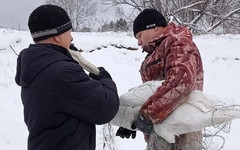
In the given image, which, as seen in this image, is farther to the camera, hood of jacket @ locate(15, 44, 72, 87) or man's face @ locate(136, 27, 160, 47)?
man's face @ locate(136, 27, 160, 47)

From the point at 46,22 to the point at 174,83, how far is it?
74 cm

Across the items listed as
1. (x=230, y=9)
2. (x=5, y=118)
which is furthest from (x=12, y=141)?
(x=230, y=9)

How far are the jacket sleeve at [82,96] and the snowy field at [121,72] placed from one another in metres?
3.40

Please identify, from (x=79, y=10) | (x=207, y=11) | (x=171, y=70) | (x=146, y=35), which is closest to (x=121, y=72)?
(x=146, y=35)

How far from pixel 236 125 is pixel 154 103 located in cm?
539

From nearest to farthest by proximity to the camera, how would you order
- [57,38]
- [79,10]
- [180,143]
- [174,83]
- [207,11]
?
1. [57,38]
2. [174,83]
3. [180,143]
4. [207,11]
5. [79,10]

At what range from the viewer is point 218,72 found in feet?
39.8

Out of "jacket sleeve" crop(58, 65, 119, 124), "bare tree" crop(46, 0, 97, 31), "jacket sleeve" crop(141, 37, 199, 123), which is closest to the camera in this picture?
"jacket sleeve" crop(58, 65, 119, 124)

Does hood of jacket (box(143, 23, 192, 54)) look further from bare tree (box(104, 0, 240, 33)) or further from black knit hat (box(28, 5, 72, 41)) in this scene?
bare tree (box(104, 0, 240, 33))

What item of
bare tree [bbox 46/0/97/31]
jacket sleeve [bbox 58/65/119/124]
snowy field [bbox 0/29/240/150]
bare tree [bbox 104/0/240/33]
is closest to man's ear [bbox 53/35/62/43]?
jacket sleeve [bbox 58/65/119/124]

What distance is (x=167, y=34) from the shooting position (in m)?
2.17

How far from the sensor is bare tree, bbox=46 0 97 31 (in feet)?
139

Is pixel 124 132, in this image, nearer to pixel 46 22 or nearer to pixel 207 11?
pixel 46 22

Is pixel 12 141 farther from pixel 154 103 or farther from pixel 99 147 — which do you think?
pixel 154 103
